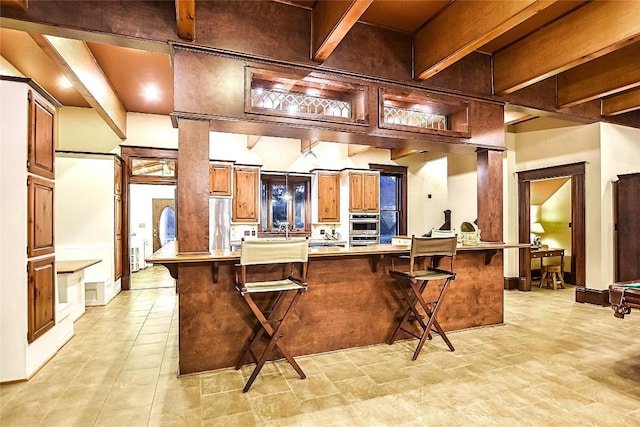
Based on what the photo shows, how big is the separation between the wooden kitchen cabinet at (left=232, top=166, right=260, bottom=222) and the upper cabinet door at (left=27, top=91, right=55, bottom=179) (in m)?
3.63

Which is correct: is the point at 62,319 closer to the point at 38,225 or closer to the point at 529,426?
the point at 38,225

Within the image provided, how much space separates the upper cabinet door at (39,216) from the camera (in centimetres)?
279

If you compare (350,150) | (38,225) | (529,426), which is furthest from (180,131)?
(350,150)

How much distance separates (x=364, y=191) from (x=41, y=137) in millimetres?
5617

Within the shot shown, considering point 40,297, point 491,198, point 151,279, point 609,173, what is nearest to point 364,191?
point 491,198

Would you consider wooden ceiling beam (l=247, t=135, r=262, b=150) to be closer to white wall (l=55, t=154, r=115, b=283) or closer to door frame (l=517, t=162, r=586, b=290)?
white wall (l=55, t=154, r=115, b=283)

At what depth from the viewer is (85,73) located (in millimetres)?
3922

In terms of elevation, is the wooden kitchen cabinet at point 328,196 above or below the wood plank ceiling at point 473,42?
below

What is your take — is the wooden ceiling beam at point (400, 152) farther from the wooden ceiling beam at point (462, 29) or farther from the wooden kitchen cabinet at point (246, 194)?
the wooden ceiling beam at point (462, 29)

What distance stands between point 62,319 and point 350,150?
576cm

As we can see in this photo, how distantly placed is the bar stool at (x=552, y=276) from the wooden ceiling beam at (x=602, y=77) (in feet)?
10.7

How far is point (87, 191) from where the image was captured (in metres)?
5.50

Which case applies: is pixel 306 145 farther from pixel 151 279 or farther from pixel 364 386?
pixel 364 386

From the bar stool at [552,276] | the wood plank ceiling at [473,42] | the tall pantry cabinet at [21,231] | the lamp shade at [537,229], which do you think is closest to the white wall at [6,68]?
the wood plank ceiling at [473,42]
